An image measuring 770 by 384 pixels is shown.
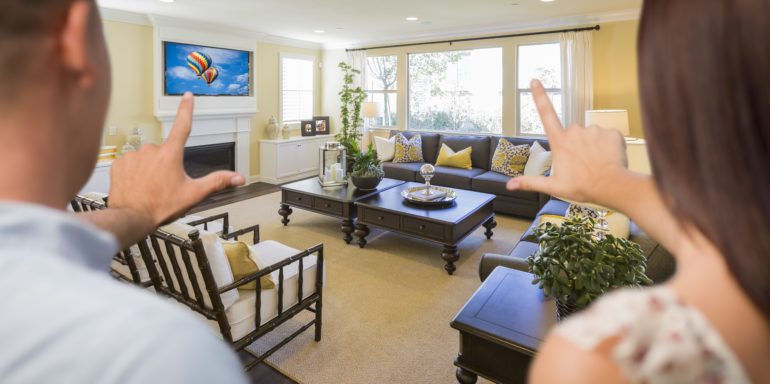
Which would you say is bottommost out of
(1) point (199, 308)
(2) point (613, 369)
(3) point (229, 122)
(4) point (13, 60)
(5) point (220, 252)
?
(1) point (199, 308)

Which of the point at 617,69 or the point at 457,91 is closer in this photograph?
the point at 617,69

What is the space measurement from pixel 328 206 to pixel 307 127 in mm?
3615

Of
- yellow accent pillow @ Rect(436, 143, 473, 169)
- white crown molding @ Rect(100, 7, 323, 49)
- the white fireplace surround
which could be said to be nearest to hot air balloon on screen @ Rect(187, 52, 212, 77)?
the white fireplace surround

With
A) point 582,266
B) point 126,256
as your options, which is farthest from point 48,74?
point 126,256

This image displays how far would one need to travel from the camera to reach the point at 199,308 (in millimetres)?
2041

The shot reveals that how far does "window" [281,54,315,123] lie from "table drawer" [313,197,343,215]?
346 centimetres

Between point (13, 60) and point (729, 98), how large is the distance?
625 mm

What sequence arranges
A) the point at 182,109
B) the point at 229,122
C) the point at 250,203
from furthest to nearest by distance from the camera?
the point at 229,122, the point at 250,203, the point at 182,109

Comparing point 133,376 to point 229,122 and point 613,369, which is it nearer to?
point 613,369

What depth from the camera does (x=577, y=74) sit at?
5367 mm

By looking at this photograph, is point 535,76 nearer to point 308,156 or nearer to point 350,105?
point 350,105

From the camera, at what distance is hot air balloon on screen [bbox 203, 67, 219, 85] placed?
5.93m

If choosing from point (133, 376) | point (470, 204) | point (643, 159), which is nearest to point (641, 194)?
point (133, 376)

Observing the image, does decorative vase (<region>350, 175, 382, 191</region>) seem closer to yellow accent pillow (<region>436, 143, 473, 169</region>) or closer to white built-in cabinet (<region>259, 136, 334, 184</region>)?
yellow accent pillow (<region>436, 143, 473, 169</region>)
